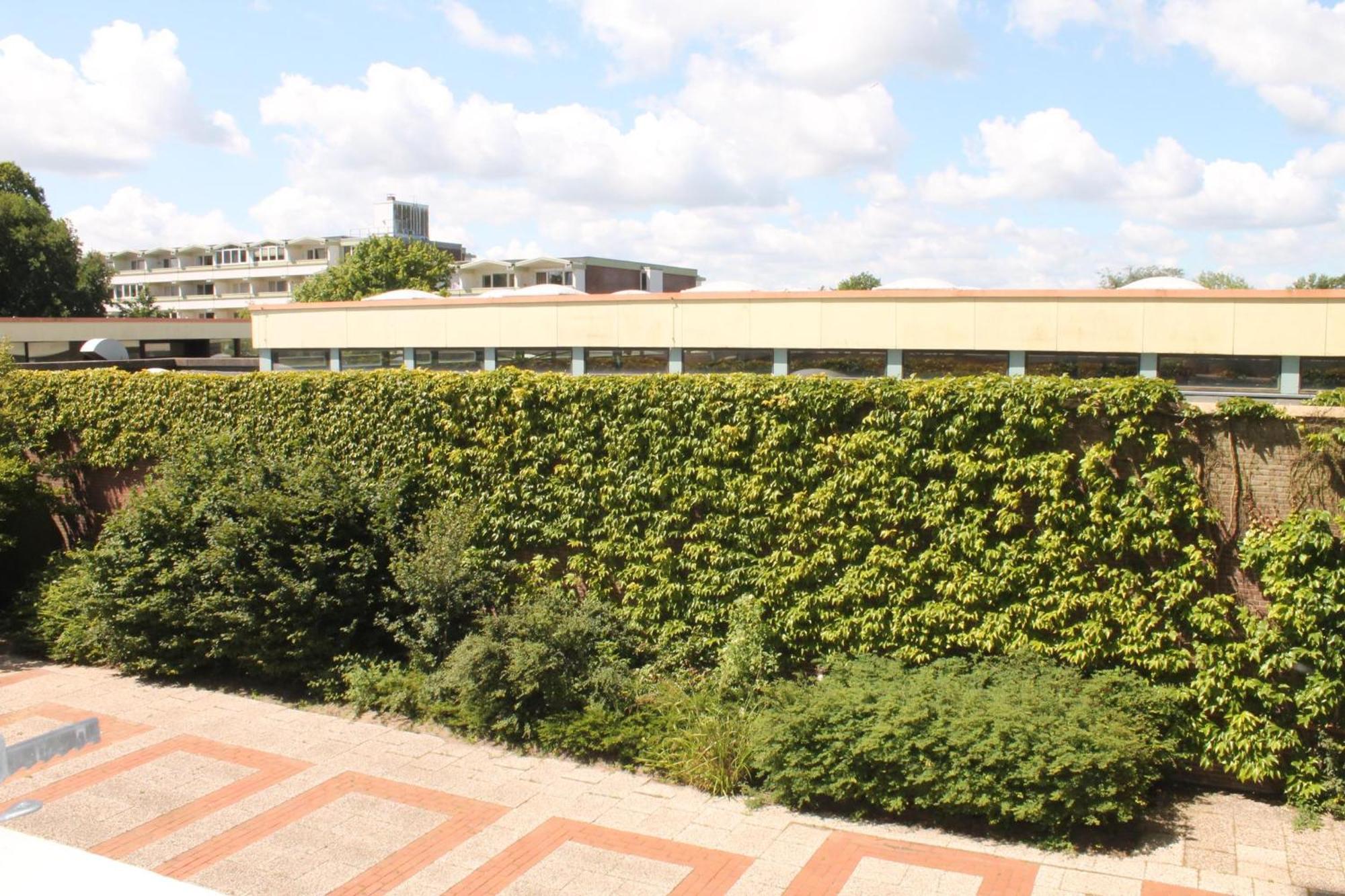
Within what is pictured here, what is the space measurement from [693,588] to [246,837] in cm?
474

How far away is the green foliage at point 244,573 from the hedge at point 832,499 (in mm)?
806

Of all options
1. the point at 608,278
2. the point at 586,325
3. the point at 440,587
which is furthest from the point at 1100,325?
the point at 608,278

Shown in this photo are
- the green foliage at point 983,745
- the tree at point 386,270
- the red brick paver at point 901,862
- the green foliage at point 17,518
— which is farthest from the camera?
the tree at point 386,270

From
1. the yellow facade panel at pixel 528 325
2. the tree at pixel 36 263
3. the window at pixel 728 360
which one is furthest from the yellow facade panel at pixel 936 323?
the tree at pixel 36 263

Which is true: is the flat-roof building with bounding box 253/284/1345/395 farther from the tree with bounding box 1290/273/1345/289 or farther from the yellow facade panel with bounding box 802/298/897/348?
the tree with bounding box 1290/273/1345/289

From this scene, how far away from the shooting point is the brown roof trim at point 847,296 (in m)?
18.2

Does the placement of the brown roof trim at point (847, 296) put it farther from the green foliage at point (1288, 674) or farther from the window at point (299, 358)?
the green foliage at point (1288, 674)

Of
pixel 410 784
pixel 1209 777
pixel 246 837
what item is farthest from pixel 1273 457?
pixel 246 837

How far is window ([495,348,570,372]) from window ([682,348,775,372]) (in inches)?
128

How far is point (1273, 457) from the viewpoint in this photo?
8.72 metres

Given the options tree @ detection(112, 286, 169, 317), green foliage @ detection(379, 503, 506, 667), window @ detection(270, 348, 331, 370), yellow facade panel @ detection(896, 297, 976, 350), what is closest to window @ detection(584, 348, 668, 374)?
yellow facade panel @ detection(896, 297, 976, 350)

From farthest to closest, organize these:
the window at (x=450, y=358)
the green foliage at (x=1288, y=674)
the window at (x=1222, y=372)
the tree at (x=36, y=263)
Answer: the tree at (x=36, y=263) → the window at (x=450, y=358) → the window at (x=1222, y=372) → the green foliage at (x=1288, y=674)

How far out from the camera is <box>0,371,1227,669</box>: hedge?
9.05 meters

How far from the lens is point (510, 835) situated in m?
8.39
